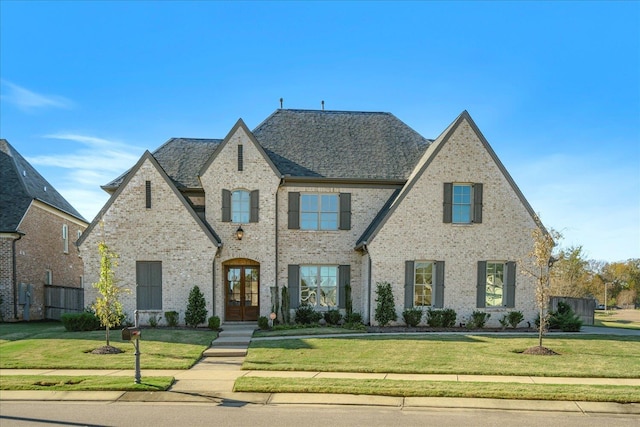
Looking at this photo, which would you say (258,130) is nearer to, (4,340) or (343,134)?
(343,134)

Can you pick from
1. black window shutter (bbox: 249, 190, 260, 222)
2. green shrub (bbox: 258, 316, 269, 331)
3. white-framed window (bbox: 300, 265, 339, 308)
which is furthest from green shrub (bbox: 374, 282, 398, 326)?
black window shutter (bbox: 249, 190, 260, 222)

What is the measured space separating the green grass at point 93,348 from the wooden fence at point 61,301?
5.34m

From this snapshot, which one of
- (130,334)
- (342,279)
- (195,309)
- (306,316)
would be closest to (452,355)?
(306,316)

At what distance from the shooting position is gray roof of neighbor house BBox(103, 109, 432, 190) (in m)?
20.7

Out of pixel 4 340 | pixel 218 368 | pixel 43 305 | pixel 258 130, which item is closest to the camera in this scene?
pixel 218 368

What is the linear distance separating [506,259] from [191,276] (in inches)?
506

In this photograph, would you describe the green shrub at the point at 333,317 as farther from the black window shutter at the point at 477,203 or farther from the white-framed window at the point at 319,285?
the black window shutter at the point at 477,203

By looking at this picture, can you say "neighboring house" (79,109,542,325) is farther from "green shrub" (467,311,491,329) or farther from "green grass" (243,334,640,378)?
"green grass" (243,334,640,378)

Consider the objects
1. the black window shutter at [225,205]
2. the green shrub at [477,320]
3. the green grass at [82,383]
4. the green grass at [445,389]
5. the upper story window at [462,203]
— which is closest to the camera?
the green grass at [445,389]

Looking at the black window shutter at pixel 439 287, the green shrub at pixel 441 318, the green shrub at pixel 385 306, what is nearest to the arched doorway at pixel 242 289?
the green shrub at pixel 385 306

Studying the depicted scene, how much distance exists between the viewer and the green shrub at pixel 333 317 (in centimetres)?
1952

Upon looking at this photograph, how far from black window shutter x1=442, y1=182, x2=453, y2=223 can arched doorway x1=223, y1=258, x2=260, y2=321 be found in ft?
26.6

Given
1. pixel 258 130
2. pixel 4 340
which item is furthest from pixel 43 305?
pixel 258 130

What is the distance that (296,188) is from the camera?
20.5 metres
